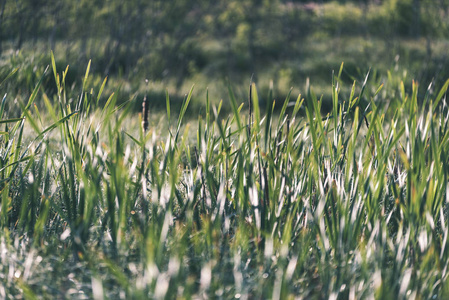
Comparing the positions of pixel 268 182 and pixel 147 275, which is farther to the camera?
pixel 268 182

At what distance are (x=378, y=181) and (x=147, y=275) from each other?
1.98ft

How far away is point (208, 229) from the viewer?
955mm

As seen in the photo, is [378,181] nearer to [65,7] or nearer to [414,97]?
[414,97]

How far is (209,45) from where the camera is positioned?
368 inches

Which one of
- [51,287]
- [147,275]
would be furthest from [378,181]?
[51,287]

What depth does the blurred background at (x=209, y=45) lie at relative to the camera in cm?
357

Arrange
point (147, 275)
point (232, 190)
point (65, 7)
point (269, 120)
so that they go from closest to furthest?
point (147, 275) < point (269, 120) < point (232, 190) < point (65, 7)

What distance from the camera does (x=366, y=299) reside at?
848 mm

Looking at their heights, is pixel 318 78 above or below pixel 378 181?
below

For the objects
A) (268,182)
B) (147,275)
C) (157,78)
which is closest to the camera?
(147,275)

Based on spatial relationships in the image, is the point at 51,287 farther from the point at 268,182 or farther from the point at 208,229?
the point at 268,182

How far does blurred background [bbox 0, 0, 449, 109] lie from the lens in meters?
3.57

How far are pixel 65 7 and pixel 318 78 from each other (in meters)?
4.19

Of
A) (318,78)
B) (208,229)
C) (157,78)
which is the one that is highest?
(208,229)
